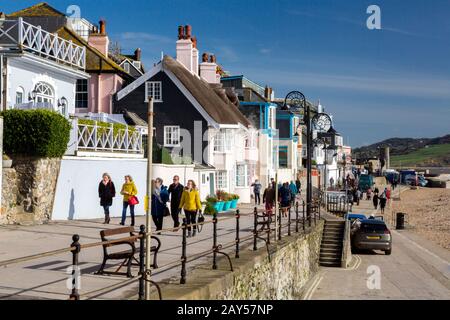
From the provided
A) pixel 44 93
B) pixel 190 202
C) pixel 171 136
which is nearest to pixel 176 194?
pixel 190 202

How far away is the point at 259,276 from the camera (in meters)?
13.1

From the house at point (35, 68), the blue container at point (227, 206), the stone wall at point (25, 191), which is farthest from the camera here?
the blue container at point (227, 206)

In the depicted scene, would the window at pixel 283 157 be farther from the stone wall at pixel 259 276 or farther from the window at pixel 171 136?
the stone wall at pixel 259 276

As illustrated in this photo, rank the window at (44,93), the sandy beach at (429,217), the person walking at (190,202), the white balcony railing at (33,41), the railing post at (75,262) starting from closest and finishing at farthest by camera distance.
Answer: the railing post at (75,262), the person walking at (190,202), the white balcony railing at (33,41), the window at (44,93), the sandy beach at (429,217)

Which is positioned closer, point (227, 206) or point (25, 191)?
point (25, 191)

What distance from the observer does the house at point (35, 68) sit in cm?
2010

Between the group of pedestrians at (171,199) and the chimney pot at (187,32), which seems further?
the chimney pot at (187,32)

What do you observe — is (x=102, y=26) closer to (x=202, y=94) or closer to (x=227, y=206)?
(x=202, y=94)

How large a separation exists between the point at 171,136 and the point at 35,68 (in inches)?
614

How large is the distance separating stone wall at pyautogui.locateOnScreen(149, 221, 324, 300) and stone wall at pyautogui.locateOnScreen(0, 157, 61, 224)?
283 inches

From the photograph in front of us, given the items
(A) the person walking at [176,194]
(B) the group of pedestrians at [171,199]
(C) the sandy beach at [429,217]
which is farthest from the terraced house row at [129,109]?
(C) the sandy beach at [429,217]

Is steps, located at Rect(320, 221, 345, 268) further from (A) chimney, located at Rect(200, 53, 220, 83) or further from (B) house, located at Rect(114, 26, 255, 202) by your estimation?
(A) chimney, located at Rect(200, 53, 220, 83)

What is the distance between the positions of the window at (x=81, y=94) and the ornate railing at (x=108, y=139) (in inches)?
510
